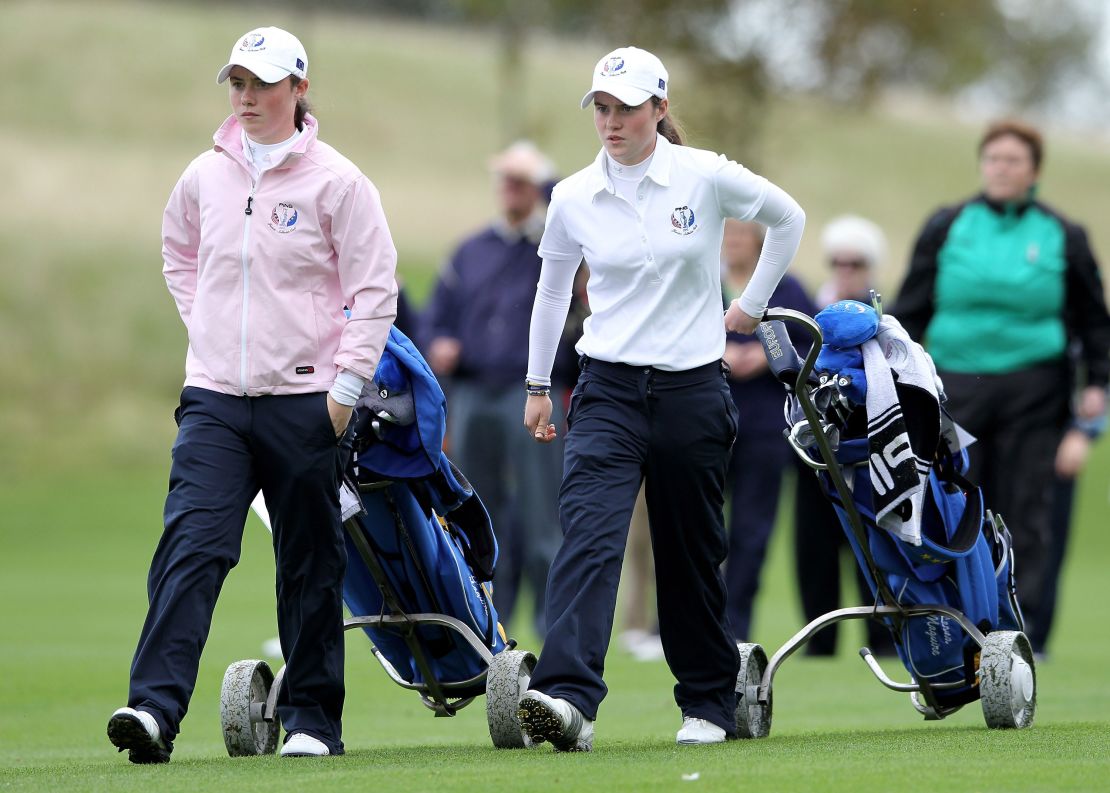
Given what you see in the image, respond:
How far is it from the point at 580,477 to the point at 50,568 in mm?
12675

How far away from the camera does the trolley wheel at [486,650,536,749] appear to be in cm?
620

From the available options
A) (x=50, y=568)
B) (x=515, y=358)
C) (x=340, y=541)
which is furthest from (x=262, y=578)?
(x=340, y=541)

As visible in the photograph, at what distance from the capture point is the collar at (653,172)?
6.16m

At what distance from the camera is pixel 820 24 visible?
28547mm

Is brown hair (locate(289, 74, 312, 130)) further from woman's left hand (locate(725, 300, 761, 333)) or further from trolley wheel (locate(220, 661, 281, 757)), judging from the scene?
trolley wheel (locate(220, 661, 281, 757))

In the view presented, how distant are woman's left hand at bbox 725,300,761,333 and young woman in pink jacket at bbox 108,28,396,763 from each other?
109 centimetres

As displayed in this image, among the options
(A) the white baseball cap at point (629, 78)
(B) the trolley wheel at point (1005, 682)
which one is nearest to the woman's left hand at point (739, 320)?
(A) the white baseball cap at point (629, 78)

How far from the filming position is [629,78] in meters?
6.11

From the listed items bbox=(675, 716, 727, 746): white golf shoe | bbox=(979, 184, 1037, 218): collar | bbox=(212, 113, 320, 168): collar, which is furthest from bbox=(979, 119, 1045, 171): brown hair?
bbox=(212, 113, 320, 168): collar

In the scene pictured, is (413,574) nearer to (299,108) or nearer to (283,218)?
(283,218)

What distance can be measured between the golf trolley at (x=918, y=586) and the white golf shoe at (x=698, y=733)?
0.21 meters

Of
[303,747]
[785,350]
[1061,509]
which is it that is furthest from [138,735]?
[1061,509]

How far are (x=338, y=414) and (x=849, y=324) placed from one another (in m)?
1.73

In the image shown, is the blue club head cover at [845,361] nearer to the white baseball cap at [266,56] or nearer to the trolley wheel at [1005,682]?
the trolley wheel at [1005,682]
